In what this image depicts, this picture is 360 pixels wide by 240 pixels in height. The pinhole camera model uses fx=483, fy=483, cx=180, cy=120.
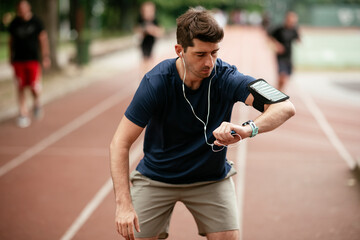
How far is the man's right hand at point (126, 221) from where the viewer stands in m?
2.56

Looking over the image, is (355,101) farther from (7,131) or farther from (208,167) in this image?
(208,167)

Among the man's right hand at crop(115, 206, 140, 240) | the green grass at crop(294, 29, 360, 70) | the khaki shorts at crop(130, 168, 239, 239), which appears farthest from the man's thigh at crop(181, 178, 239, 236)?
the green grass at crop(294, 29, 360, 70)

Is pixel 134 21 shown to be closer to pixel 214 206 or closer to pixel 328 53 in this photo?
pixel 328 53

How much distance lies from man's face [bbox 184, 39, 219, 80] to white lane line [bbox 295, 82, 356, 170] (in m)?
4.36

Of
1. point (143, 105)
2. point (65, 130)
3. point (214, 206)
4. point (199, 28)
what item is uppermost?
point (199, 28)

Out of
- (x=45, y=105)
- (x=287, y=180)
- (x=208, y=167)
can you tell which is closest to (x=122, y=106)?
(x=45, y=105)

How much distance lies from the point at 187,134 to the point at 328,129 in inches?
251

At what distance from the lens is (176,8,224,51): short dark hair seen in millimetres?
2408

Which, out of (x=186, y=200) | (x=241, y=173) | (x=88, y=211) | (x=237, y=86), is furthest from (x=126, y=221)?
(x=241, y=173)

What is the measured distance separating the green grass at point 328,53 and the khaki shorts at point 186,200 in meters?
13.4

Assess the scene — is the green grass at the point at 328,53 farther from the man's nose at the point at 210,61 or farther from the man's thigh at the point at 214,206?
the man's nose at the point at 210,61

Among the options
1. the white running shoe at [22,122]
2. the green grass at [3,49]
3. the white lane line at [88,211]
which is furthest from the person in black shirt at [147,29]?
the green grass at [3,49]

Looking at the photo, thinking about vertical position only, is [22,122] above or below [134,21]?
above

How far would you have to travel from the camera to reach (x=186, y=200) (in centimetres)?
290
